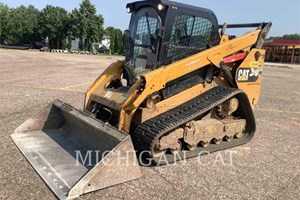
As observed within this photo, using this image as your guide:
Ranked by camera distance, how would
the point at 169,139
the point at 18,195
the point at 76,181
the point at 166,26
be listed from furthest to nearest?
the point at 166,26
the point at 169,139
the point at 76,181
the point at 18,195

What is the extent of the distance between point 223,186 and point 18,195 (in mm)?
2366

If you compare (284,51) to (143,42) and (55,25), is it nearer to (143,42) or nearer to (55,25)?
(55,25)

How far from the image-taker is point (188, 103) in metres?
5.57

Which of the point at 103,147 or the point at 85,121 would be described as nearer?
the point at 103,147

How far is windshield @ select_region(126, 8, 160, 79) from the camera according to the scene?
5.62m

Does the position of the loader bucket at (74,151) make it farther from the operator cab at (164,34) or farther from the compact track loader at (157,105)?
the operator cab at (164,34)

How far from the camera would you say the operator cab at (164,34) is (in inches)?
215

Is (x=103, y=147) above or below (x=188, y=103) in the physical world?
below

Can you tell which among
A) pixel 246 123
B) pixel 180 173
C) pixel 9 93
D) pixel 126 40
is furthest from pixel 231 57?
pixel 9 93

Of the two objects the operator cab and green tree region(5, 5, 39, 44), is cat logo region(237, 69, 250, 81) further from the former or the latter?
green tree region(5, 5, 39, 44)

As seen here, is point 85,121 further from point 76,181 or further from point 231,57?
point 231,57

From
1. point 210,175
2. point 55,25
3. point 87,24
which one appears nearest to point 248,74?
point 210,175

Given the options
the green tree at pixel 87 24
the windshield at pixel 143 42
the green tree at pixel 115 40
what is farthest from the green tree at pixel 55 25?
the windshield at pixel 143 42

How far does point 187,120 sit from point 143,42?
1685 mm
